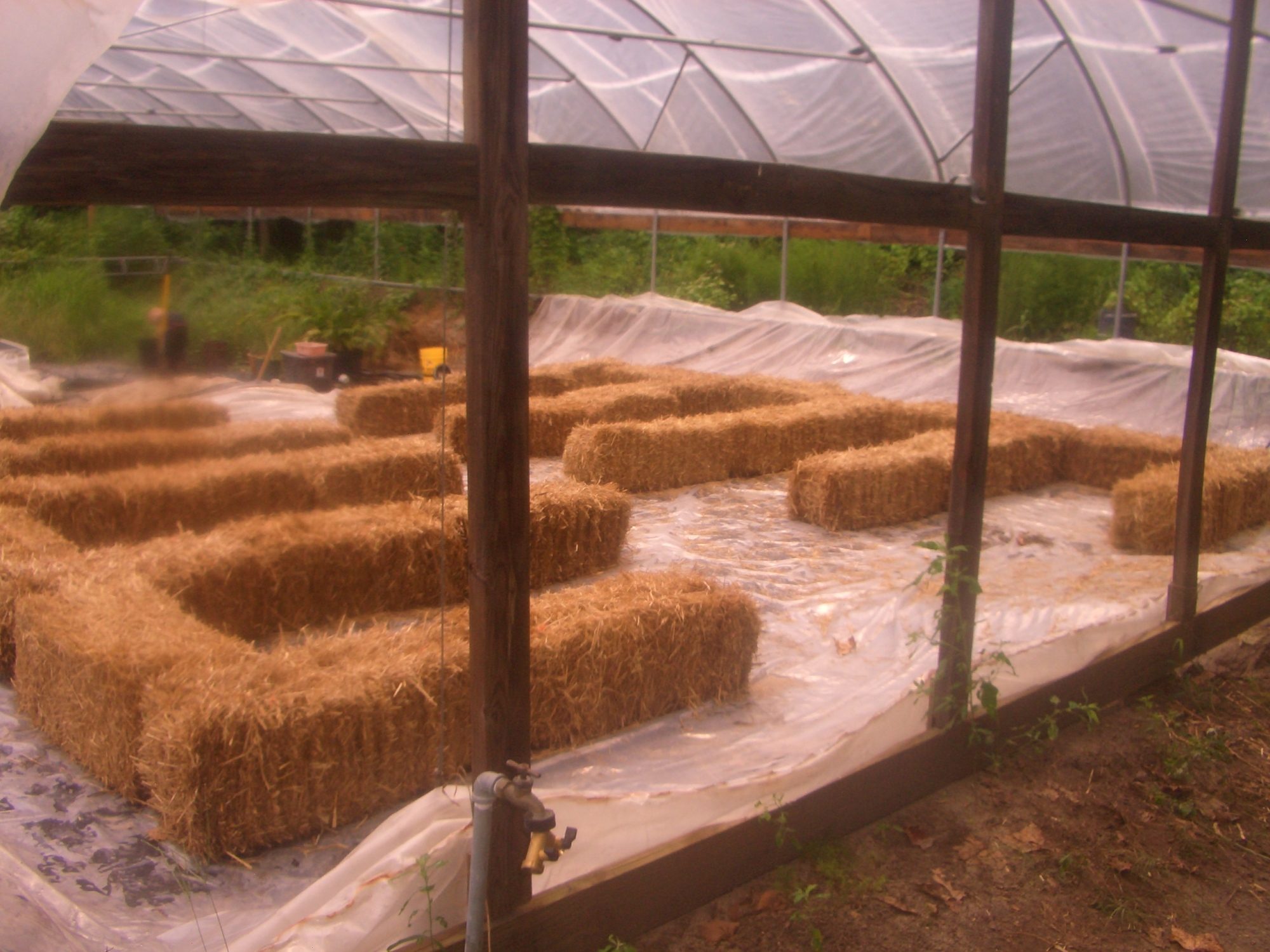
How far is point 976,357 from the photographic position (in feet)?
11.1

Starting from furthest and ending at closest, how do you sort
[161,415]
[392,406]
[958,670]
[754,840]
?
[392,406]
[958,670]
[754,840]
[161,415]

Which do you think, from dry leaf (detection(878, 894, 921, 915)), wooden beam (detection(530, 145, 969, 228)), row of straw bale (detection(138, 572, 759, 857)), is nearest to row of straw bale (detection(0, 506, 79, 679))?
row of straw bale (detection(138, 572, 759, 857))

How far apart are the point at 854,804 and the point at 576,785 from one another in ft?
2.70

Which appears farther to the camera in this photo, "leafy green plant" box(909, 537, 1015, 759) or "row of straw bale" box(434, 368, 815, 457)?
"row of straw bale" box(434, 368, 815, 457)

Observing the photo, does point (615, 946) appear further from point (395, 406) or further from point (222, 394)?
point (395, 406)

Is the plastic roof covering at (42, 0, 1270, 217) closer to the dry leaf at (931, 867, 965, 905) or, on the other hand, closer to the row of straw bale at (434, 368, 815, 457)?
the row of straw bale at (434, 368, 815, 457)

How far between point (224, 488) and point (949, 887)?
311cm

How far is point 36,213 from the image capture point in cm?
340

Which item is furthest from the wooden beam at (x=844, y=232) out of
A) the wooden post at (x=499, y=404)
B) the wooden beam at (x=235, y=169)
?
the wooden beam at (x=235, y=169)

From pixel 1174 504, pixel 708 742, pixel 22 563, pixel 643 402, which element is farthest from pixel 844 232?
pixel 22 563

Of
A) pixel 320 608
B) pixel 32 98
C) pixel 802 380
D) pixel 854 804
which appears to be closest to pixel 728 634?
pixel 854 804

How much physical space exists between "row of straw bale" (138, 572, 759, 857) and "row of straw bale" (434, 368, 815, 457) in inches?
136

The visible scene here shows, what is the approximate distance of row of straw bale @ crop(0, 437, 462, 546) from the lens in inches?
169

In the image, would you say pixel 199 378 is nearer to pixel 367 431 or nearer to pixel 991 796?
pixel 991 796
